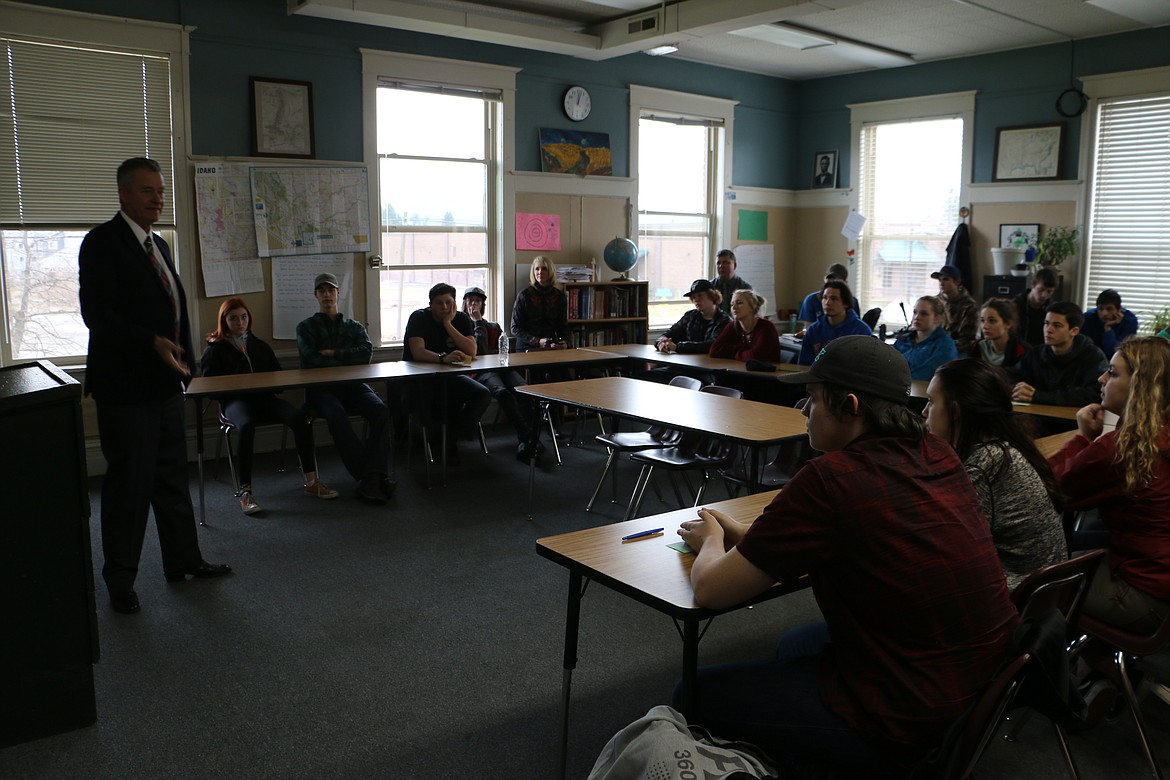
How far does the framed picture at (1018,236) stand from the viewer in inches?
321

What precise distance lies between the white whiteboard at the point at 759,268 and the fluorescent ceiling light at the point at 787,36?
87.8 inches

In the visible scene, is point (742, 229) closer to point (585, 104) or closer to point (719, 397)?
point (585, 104)

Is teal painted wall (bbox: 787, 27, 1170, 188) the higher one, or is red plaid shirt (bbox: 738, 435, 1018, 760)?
teal painted wall (bbox: 787, 27, 1170, 188)

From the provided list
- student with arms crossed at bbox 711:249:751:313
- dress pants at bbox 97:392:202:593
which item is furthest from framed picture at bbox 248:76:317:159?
student with arms crossed at bbox 711:249:751:313

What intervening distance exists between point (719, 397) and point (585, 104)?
4.21 m

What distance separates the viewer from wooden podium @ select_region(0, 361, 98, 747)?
2.64m

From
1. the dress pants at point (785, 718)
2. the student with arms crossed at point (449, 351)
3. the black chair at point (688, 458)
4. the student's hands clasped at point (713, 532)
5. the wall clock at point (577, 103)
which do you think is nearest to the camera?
the dress pants at point (785, 718)

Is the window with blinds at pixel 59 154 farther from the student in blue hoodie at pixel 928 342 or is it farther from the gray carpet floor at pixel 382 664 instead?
the student in blue hoodie at pixel 928 342

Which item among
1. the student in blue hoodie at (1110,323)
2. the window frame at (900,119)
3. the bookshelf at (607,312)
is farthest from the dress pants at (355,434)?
the window frame at (900,119)

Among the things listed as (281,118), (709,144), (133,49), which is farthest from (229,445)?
(709,144)

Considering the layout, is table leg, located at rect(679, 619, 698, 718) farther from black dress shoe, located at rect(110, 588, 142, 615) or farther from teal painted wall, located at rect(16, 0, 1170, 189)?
teal painted wall, located at rect(16, 0, 1170, 189)

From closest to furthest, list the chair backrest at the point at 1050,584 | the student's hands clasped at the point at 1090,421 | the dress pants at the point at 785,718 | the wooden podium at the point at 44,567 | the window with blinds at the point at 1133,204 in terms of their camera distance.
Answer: the dress pants at the point at 785,718 → the chair backrest at the point at 1050,584 → the wooden podium at the point at 44,567 → the student's hands clasped at the point at 1090,421 → the window with blinds at the point at 1133,204

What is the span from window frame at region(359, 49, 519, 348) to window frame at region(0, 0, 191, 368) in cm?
132

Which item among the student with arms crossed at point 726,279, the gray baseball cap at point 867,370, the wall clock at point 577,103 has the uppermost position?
the wall clock at point 577,103
